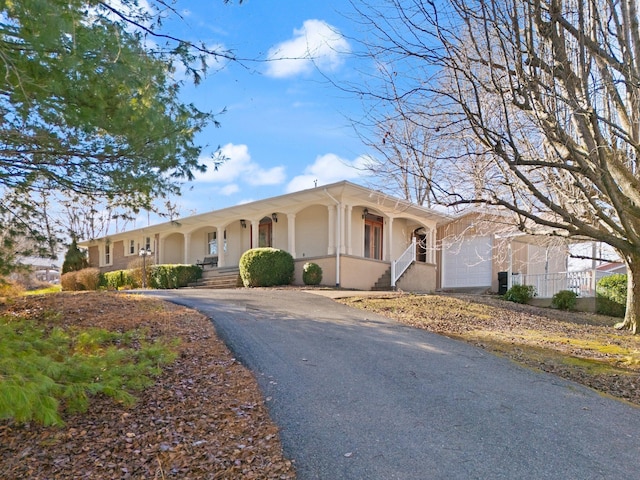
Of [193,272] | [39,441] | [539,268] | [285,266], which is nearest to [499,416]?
[39,441]

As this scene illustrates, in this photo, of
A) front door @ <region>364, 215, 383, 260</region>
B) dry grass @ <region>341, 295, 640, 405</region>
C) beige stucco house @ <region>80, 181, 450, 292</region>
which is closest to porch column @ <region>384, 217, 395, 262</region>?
beige stucco house @ <region>80, 181, 450, 292</region>

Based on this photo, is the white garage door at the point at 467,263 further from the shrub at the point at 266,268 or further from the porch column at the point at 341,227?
the shrub at the point at 266,268

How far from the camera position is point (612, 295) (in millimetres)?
14234

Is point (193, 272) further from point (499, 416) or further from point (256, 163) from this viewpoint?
point (499, 416)

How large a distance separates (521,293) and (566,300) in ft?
4.42

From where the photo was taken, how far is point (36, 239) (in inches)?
297

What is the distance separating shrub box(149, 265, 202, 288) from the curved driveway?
40.9 feet

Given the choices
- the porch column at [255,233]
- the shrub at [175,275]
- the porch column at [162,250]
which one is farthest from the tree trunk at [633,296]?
the porch column at [162,250]

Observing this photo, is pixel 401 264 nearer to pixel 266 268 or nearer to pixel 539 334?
pixel 266 268

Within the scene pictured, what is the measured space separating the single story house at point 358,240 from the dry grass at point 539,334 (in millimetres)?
3352

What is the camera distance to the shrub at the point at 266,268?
15.8 metres

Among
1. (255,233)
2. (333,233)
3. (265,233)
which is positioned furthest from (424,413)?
(265,233)

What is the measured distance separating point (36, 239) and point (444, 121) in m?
6.70

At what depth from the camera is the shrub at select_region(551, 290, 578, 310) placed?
1481 cm
